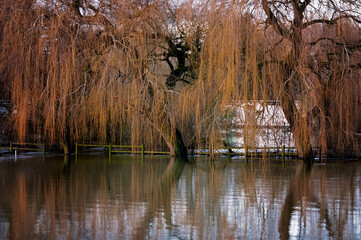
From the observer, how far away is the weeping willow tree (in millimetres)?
13414

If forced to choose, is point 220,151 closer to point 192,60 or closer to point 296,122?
point 192,60

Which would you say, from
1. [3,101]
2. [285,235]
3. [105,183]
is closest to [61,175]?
[105,183]

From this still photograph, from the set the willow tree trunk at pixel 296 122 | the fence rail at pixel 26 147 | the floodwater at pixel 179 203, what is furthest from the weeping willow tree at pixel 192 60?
the fence rail at pixel 26 147

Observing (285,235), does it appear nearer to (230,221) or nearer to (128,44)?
(230,221)

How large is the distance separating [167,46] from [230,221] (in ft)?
40.6

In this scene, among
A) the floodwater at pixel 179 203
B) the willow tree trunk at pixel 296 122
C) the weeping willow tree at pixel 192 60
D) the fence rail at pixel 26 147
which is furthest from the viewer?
the fence rail at pixel 26 147

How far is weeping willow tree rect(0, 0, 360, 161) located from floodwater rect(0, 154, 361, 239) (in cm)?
188

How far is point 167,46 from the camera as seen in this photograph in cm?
1855

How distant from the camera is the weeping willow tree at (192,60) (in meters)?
13.4

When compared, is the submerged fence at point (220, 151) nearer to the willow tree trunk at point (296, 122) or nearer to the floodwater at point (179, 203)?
the willow tree trunk at point (296, 122)

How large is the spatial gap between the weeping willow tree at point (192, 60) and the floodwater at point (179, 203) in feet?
6.18

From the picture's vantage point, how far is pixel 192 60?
16797 millimetres

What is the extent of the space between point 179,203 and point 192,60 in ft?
29.8

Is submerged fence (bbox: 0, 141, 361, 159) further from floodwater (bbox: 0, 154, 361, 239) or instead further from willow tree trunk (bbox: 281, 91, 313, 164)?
floodwater (bbox: 0, 154, 361, 239)
